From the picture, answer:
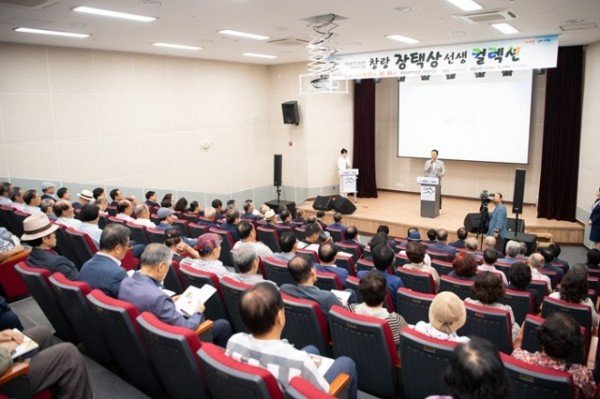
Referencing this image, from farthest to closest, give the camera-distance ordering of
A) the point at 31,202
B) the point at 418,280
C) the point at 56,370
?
the point at 31,202 → the point at 418,280 → the point at 56,370

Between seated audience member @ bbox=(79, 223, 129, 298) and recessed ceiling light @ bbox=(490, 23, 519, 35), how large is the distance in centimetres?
671

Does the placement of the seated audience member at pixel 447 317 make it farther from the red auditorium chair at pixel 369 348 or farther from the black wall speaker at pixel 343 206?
the black wall speaker at pixel 343 206

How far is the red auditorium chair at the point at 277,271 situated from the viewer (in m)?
4.24

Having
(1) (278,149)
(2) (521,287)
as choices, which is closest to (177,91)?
(1) (278,149)

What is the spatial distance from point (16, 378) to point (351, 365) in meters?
1.80

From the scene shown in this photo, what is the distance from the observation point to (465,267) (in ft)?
14.2

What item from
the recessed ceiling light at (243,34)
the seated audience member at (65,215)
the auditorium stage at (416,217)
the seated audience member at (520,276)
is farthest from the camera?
the auditorium stage at (416,217)

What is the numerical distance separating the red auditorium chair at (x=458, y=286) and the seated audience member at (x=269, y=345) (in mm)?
2415

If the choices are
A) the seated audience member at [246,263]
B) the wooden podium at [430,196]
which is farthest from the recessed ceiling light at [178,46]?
the seated audience member at [246,263]

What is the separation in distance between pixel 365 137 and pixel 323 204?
2.73 m

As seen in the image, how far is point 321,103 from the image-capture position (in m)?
Result: 12.2

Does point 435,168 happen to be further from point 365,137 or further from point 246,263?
point 246,263

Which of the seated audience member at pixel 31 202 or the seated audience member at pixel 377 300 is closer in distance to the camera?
the seated audience member at pixel 377 300

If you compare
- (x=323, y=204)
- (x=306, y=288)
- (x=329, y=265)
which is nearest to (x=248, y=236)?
(x=329, y=265)
